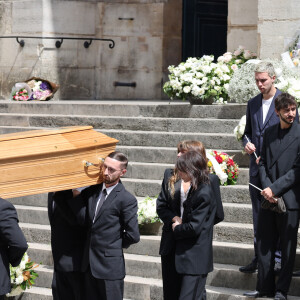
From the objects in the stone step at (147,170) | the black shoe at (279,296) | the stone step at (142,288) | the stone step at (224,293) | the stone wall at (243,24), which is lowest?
the stone step at (142,288)

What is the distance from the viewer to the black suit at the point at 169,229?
7055 mm

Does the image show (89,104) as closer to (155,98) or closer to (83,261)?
(155,98)

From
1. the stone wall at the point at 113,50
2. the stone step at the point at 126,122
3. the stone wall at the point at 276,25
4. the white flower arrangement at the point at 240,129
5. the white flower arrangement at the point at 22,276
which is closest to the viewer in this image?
the white flower arrangement at the point at 22,276

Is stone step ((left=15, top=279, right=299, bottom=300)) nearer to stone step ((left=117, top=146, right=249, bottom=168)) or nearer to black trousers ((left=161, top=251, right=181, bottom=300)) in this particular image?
black trousers ((left=161, top=251, right=181, bottom=300))

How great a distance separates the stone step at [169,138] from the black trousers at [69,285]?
11.5ft

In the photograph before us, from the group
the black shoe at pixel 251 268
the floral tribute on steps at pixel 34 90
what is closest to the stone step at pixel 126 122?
the floral tribute on steps at pixel 34 90

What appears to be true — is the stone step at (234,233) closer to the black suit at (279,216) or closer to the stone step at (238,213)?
the stone step at (238,213)

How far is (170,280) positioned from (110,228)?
2.03 ft

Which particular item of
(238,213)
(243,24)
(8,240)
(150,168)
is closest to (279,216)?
(238,213)

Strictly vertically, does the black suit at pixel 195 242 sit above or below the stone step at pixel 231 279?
above

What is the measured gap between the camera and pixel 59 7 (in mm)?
15016

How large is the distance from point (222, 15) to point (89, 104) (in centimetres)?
394

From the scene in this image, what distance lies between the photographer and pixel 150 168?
33.7ft

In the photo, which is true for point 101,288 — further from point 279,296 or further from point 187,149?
point 279,296
